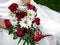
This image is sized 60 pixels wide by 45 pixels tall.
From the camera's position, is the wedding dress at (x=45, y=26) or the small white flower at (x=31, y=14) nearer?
the small white flower at (x=31, y=14)

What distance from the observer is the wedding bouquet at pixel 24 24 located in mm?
1777

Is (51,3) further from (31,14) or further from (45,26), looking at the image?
(31,14)

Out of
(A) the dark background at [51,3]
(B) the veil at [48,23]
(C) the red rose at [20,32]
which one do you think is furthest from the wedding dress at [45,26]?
(A) the dark background at [51,3]

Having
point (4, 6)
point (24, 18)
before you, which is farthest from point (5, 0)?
point (24, 18)

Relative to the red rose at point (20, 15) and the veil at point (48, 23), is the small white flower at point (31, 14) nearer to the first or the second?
the red rose at point (20, 15)

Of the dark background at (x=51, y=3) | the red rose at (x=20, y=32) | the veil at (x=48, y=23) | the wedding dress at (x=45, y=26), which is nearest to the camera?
the red rose at (x=20, y=32)

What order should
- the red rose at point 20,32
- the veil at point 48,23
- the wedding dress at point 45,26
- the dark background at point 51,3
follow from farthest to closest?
the dark background at point 51,3 < the veil at point 48,23 < the wedding dress at point 45,26 < the red rose at point 20,32

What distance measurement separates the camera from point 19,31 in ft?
5.78

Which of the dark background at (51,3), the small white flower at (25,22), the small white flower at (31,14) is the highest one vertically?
the small white flower at (31,14)

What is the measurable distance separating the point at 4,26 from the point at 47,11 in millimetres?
576

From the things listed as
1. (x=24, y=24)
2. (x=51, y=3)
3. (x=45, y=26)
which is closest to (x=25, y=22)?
(x=24, y=24)

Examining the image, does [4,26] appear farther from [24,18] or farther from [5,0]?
[5,0]

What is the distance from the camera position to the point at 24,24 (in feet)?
5.80

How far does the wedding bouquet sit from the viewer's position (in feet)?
5.83
